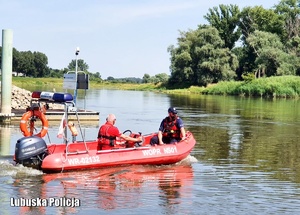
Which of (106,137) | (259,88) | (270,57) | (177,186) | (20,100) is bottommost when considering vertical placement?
(177,186)

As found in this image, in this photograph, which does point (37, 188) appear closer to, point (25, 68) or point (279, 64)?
point (279, 64)

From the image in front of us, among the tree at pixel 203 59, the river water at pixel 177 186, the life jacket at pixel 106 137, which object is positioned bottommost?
the river water at pixel 177 186

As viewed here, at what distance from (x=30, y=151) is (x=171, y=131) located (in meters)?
4.73

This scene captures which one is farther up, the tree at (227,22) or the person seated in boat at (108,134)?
the tree at (227,22)

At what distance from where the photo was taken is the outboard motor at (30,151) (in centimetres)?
1359

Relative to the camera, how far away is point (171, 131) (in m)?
17.0

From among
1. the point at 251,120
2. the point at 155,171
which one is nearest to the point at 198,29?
the point at 251,120

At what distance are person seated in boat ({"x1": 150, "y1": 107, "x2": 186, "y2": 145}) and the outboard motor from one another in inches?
157

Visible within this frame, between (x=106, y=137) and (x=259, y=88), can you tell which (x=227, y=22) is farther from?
(x=106, y=137)

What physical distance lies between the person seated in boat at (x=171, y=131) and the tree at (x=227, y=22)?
3406 inches

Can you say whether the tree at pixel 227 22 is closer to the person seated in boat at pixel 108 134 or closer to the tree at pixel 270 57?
the tree at pixel 270 57

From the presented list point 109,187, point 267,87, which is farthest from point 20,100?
point 267,87

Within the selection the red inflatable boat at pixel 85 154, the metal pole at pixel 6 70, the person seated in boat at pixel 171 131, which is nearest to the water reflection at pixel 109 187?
the red inflatable boat at pixel 85 154

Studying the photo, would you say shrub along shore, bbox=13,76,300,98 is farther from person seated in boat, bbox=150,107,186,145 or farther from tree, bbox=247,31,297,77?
person seated in boat, bbox=150,107,186,145
